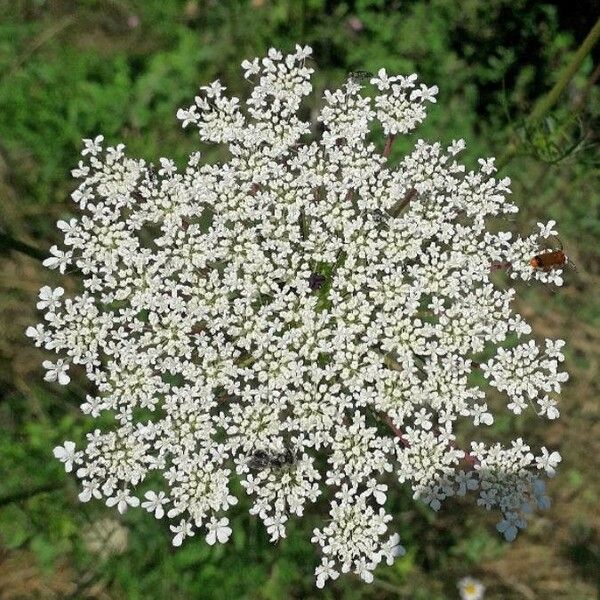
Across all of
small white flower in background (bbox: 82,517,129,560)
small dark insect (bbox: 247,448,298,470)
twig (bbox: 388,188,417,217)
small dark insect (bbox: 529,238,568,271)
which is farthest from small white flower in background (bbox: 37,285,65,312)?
small dark insect (bbox: 529,238,568,271)

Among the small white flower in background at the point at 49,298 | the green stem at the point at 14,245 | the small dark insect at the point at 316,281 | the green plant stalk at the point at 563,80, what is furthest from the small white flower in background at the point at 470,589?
the green stem at the point at 14,245

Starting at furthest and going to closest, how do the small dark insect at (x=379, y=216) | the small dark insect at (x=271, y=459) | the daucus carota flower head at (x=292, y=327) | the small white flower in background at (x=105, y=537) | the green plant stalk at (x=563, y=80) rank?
the small white flower in background at (x=105, y=537)
the green plant stalk at (x=563, y=80)
the small dark insect at (x=379, y=216)
the daucus carota flower head at (x=292, y=327)
the small dark insect at (x=271, y=459)

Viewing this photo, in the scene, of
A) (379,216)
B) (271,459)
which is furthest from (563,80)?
(271,459)

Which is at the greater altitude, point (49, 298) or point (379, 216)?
point (379, 216)

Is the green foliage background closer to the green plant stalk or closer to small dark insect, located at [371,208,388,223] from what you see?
the green plant stalk

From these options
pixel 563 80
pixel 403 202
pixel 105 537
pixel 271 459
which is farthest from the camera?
pixel 105 537

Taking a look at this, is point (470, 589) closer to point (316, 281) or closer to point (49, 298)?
point (316, 281)

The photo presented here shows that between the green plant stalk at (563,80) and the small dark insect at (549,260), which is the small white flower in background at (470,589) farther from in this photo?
the green plant stalk at (563,80)
